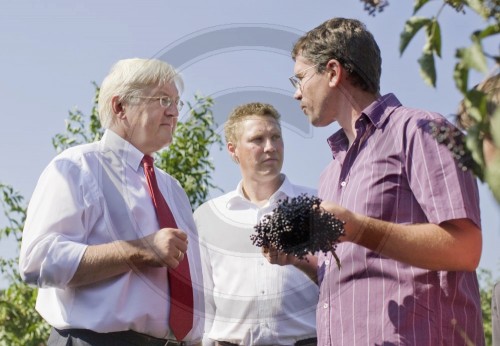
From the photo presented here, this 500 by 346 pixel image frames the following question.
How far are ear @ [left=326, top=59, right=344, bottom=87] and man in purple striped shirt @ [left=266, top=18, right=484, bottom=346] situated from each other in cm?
15

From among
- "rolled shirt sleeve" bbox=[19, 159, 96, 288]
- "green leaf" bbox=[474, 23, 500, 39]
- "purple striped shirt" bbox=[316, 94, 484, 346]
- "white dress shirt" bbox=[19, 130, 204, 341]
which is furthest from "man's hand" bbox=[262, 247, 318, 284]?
"green leaf" bbox=[474, 23, 500, 39]

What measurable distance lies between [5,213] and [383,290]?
195 inches

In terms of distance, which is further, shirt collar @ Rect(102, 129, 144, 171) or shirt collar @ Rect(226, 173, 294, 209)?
shirt collar @ Rect(226, 173, 294, 209)

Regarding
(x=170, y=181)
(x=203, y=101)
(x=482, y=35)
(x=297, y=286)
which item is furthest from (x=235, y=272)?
(x=482, y=35)

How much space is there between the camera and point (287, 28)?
3.49 m

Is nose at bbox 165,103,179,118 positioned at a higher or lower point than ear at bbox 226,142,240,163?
lower

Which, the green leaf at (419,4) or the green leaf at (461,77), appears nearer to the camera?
the green leaf at (461,77)

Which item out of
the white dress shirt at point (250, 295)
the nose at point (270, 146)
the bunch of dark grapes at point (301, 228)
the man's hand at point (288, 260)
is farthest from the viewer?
the nose at point (270, 146)

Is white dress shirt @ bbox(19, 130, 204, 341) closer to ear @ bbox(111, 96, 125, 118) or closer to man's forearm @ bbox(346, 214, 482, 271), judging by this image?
ear @ bbox(111, 96, 125, 118)

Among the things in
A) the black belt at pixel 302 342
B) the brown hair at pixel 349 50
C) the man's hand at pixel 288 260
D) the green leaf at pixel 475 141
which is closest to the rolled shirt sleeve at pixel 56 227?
the man's hand at pixel 288 260

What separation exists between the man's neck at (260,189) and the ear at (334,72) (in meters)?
1.63

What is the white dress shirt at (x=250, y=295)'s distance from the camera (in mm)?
3988

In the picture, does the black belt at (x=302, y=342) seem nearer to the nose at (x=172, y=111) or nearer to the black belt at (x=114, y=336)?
the black belt at (x=114, y=336)

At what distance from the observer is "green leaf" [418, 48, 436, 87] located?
4.11ft
